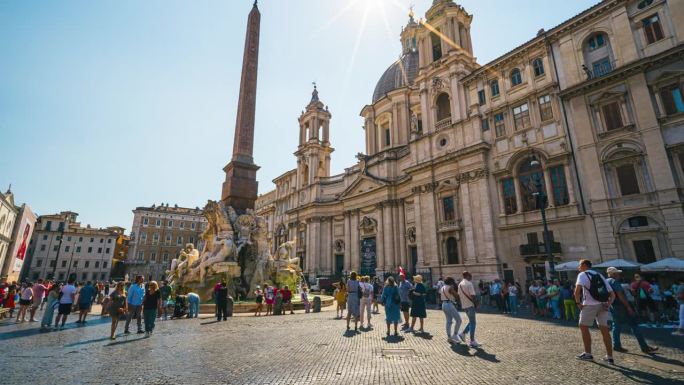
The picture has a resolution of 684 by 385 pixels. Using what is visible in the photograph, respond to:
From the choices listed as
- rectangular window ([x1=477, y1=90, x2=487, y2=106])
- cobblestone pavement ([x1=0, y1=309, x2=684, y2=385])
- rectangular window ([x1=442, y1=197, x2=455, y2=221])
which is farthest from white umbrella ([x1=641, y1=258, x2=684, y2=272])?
rectangular window ([x1=477, y1=90, x2=487, y2=106])

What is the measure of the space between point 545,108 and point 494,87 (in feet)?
14.9

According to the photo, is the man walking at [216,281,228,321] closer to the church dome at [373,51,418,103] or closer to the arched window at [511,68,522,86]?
the arched window at [511,68,522,86]

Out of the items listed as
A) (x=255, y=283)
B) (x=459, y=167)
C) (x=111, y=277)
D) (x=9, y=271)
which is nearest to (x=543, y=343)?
(x=255, y=283)

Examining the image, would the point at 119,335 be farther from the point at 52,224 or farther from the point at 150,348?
the point at 52,224

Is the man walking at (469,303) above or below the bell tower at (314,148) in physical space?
below

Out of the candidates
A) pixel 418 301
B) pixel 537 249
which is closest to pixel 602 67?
pixel 537 249

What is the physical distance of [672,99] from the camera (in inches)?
637

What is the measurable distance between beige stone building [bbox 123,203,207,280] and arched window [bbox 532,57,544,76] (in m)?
48.0

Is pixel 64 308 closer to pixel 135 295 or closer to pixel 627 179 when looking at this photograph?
pixel 135 295

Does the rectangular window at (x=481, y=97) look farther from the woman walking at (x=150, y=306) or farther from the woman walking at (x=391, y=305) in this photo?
the woman walking at (x=150, y=306)

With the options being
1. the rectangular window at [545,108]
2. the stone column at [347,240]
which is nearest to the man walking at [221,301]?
the rectangular window at [545,108]

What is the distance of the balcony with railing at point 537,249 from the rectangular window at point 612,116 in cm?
719

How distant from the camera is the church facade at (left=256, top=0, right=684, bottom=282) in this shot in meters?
16.4

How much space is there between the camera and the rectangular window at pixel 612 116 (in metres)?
17.8
